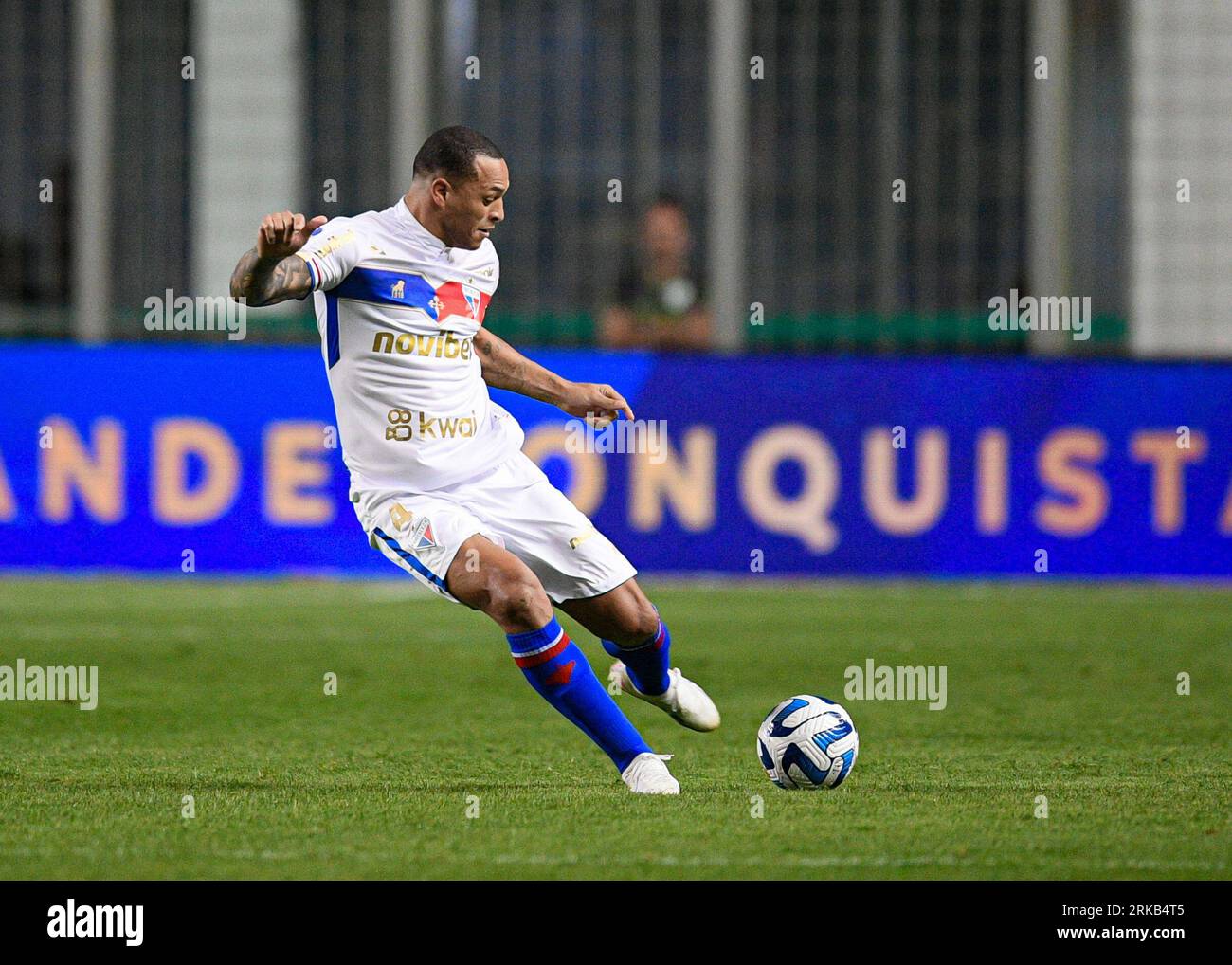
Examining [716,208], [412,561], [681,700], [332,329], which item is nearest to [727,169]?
[716,208]

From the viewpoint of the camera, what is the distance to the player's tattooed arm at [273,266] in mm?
5797

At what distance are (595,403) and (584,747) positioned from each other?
54.6 inches

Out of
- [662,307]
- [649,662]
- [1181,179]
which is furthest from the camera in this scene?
[1181,179]

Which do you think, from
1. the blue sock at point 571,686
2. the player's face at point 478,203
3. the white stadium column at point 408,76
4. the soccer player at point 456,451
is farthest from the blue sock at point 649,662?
the white stadium column at point 408,76

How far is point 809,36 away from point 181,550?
6.66 metres

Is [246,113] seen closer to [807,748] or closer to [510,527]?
[510,527]

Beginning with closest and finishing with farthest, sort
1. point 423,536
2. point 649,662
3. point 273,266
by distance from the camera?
point 273,266, point 423,536, point 649,662

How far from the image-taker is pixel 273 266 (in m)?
5.93

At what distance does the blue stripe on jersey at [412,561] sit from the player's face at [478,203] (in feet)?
3.15

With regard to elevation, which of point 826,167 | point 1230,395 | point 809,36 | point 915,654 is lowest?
point 915,654

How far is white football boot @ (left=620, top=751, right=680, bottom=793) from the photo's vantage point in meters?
6.25

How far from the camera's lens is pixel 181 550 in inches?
516
